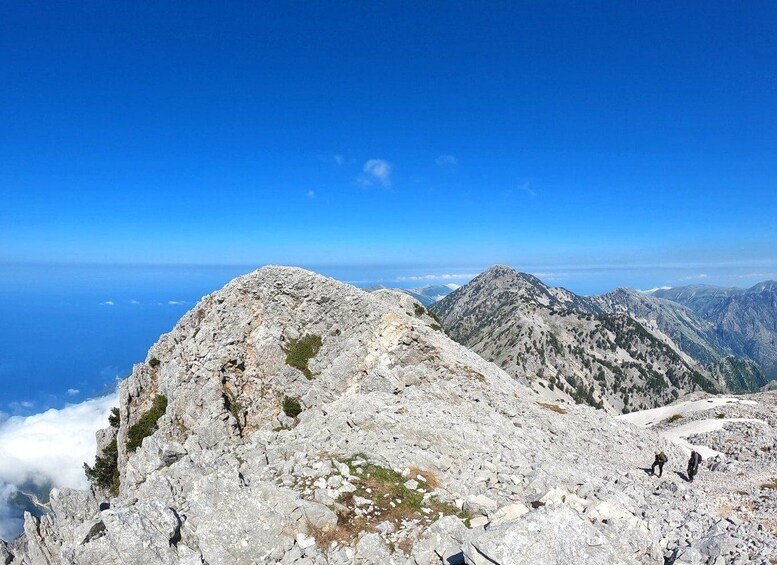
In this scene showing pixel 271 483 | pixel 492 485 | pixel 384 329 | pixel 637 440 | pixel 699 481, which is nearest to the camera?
pixel 271 483

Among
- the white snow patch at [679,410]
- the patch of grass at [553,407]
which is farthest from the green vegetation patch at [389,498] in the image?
the white snow patch at [679,410]

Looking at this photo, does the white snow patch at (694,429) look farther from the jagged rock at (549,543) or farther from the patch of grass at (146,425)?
the patch of grass at (146,425)

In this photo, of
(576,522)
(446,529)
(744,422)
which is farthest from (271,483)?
(744,422)

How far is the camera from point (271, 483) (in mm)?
15477

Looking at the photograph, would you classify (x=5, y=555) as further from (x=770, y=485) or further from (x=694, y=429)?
(x=694, y=429)

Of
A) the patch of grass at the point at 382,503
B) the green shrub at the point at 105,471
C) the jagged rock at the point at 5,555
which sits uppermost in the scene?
the patch of grass at the point at 382,503

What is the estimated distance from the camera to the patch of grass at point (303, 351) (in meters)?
41.5

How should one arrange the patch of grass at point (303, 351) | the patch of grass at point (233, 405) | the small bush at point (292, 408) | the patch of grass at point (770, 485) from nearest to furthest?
the patch of grass at point (770, 485)
the small bush at point (292, 408)
the patch of grass at point (233, 405)
the patch of grass at point (303, 351)

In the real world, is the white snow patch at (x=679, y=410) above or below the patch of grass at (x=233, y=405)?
below

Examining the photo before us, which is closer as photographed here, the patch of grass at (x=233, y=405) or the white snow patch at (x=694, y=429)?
the white snow patch at (x=694, y=429)

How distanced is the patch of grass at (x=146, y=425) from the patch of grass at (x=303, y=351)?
13.1 metres

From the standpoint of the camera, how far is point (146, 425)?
140 ft

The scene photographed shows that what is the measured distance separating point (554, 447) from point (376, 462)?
517 inches

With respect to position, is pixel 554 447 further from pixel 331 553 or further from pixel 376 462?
pixel 331 553
